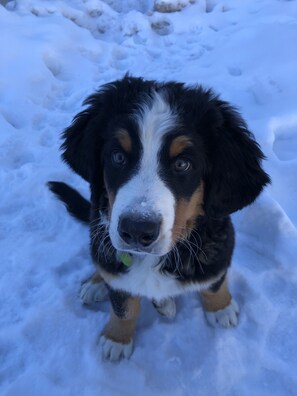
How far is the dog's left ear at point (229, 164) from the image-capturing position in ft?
6.53

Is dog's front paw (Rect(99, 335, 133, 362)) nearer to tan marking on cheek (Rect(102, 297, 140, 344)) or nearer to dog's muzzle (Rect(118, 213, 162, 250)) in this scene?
tan marking on cheek (Rect(102, 297, 140, 344))

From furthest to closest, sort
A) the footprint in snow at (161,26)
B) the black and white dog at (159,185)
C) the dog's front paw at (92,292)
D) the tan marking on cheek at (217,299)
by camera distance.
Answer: the footprint in snow at (161,26) → the dog's front paw at (92,292) → the tan marking on cheek at (217,299) → the black and white dog at (159,185)

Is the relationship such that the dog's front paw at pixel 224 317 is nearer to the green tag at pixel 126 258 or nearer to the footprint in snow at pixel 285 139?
the green tag at pixel 126 258

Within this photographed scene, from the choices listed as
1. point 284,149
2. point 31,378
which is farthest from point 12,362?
point 284,149

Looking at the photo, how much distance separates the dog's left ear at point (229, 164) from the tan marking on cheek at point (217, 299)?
634 mm

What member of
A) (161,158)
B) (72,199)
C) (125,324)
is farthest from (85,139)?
(125,324)

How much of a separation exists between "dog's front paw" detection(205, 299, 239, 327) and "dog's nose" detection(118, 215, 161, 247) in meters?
0.96

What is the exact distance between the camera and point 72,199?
2.97 m

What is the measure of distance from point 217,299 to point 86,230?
102 centimetres

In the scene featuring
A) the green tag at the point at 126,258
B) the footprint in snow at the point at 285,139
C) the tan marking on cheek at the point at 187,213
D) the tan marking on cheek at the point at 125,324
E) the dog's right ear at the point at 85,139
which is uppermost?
the dog's right ear at the point at 85,139

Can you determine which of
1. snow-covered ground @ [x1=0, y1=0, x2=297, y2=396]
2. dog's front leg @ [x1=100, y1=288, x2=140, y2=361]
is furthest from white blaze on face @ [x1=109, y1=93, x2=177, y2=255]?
snow-covered ground @ [x1=0, y1=0, x2=297, y2=396]

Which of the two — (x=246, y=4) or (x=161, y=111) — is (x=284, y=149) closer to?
(x=161, y=111)

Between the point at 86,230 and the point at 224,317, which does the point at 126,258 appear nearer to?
the point at 224,317

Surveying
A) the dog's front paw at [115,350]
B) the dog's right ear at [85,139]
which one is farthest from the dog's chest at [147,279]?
the dog's right ear at [85,139]
